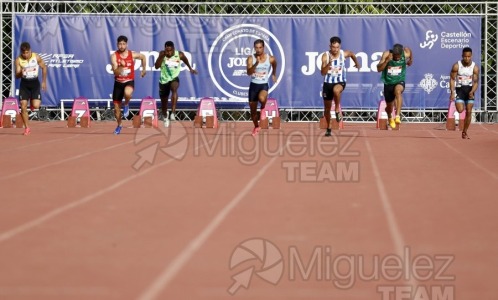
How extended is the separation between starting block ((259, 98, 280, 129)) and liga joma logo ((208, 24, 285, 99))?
2.67m

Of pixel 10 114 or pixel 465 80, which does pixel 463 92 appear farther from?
pixel 10 114

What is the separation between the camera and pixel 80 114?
28.2 m

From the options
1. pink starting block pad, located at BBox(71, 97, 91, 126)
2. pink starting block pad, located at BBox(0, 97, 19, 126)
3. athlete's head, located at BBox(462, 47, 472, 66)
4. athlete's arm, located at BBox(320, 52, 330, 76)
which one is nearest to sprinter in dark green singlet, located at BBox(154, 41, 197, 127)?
pink starting block pad, located at BBox(71, 97, 91, 126)

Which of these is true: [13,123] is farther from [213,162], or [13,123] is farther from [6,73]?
[213,162]

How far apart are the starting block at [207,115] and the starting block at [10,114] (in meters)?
4.16

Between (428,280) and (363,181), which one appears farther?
(363,181)

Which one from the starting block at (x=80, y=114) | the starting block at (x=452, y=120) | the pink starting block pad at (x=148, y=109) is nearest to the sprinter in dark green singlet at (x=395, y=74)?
the starting block at (x=452, y=120)

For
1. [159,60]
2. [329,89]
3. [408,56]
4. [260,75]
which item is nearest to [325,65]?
[329,89]

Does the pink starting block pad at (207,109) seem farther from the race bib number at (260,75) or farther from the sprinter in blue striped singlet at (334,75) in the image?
the sprinter in blue striped singlet at (334,75)

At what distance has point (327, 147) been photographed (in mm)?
19547

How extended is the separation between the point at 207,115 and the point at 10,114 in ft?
15.2

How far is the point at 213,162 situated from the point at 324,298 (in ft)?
31.6

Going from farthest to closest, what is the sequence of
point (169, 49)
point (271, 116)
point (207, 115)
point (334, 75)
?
point (271, 116), point (207, 115), point (169, 49), point (334, 75)

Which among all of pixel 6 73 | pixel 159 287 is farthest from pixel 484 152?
pixel 6 73
